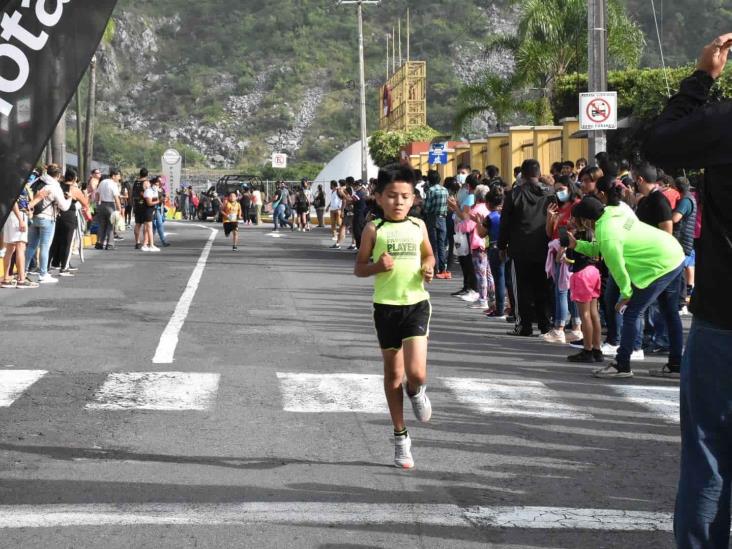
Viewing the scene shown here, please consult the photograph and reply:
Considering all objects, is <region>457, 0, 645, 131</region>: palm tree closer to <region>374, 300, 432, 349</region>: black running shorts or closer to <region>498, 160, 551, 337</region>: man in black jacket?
<region>498, 160, 551, 337</region>: man in black jacket

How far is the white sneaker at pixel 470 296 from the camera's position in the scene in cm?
1932

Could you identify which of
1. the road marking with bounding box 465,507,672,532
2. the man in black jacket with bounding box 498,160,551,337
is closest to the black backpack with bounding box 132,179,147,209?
the man in black jacket with bounding box 498,160,551,337

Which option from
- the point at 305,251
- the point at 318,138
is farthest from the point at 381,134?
the point at 318,138

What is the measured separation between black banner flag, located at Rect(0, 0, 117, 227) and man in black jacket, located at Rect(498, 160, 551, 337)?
1035 cm

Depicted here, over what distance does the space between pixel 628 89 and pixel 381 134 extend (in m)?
38.0

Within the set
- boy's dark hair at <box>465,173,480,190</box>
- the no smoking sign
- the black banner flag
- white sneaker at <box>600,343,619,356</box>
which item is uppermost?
the no smoking sign

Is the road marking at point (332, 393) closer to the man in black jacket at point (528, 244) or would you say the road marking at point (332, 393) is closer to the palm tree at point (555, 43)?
the man in black jacket at point (528, 244)

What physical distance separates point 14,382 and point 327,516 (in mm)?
5200

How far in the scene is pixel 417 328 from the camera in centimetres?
781

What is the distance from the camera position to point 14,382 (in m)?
10.9

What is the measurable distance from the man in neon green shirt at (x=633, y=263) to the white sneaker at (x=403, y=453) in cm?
425

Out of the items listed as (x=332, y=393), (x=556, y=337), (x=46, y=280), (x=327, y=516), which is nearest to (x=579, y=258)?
(x=556, y=337)

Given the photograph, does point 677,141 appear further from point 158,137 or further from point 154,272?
point 158,137

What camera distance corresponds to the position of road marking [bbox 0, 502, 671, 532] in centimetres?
630
